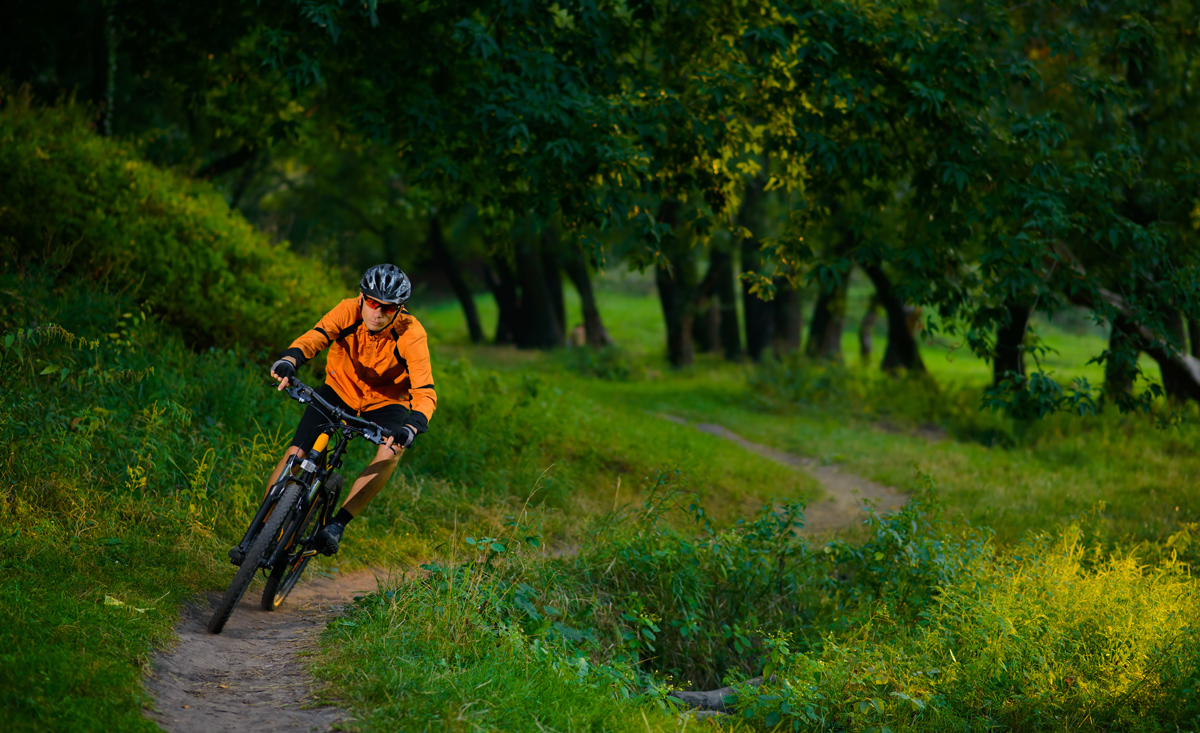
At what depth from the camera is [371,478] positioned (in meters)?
5.61

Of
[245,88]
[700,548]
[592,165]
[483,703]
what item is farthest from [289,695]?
[245,88]

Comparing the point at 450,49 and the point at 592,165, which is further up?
the point at 450,49

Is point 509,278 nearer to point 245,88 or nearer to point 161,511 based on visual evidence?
point 245,88

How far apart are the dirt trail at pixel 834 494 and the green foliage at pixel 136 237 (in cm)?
636

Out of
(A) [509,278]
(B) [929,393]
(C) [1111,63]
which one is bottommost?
(B) [929,393]

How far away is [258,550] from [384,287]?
162 centimetres

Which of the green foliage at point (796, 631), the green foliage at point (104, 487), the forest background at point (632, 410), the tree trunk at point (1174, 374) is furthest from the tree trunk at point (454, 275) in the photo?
the green foliage at point (796, 631)

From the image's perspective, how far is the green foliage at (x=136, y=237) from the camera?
29.4 feet

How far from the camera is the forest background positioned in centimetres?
525

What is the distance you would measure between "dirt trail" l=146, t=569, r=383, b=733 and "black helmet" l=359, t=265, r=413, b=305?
1.95 metres

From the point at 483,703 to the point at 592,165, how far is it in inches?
210

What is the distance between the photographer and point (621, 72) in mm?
9359

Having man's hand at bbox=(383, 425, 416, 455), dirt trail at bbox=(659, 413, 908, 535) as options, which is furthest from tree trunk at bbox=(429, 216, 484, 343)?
man's hand at bbox=(383, 425, 416, 455)

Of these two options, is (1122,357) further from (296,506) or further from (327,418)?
(296,506)
